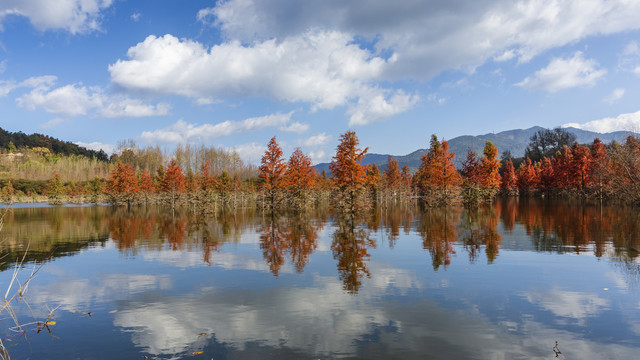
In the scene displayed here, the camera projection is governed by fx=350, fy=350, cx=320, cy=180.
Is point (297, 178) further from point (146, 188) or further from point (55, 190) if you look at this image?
point (55, 190)

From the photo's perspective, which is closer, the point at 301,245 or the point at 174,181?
the point at 301,245

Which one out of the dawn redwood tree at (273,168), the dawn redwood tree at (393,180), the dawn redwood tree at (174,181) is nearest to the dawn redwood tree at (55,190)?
the dawn redwood tree at (174,181)

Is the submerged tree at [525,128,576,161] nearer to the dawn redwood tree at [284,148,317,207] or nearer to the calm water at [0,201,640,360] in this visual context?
the dawn redwood tree at [284,148,317,207]

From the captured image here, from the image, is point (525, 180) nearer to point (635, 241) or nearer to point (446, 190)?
point (446, 190)

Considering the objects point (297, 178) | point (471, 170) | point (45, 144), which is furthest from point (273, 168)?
point (45, 144)

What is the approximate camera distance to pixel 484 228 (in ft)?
77.6

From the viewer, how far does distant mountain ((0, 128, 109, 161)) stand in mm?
176738

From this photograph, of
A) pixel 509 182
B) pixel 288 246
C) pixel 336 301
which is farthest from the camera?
pixel 509 182

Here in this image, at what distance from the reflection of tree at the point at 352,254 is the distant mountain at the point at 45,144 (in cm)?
18595

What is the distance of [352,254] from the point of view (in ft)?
49.5

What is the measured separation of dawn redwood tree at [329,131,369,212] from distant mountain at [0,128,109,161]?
568ft

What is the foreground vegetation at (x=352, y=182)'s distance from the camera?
37.2 metres

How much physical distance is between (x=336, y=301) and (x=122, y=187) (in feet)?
229

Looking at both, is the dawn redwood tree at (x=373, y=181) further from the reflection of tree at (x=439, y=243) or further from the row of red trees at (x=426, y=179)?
the reflection of tree at (x=439, y=243)
